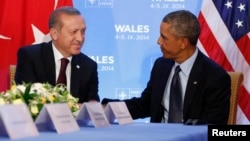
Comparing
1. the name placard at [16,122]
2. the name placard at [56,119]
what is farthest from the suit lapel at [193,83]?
the name placard at [16,122]

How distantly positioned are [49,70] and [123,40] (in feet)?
4.66

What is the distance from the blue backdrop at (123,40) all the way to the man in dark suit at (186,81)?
1.10 m

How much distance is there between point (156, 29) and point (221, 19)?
23.8 inches

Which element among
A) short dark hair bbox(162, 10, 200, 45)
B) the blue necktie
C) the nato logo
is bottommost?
the blue necktie

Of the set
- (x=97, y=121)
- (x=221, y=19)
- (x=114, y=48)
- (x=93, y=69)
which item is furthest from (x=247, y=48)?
(x=97, y=121)

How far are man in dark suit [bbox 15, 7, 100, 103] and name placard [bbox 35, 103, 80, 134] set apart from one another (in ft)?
5.37

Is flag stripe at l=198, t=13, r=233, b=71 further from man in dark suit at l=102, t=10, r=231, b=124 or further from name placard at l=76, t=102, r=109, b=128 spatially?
name placard at l=76, t=102, r=109, b=128

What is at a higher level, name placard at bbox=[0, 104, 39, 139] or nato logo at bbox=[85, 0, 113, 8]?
nato logo at bbox=[85, 0, 113, 8]

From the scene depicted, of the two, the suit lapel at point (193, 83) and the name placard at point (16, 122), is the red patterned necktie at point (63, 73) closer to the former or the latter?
the suit lapel at point (193, 83)

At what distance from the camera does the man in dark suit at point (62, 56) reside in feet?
13.7

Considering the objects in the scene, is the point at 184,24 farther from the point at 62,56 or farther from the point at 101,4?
the point at 101,4

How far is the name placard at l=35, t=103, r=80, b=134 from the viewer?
241 cm

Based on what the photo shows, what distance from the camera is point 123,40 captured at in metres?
5.47

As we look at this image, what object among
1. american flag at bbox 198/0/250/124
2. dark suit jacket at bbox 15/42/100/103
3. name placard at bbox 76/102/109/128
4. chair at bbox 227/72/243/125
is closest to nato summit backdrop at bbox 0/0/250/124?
american flag at bbox 198/0/250/124
